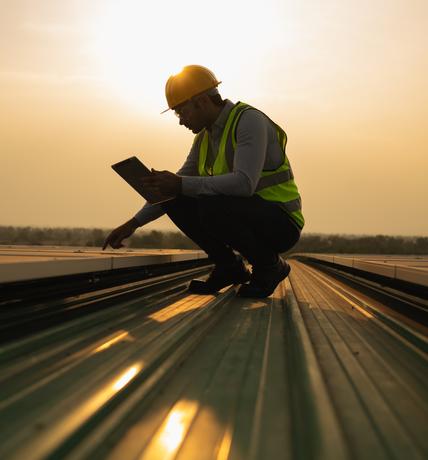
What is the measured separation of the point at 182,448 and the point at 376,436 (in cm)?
30

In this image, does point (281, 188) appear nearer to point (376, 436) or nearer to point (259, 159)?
point (259, 159)

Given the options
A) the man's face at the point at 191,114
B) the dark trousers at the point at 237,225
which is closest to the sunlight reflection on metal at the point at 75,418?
the dark trousers at the point at 237,225

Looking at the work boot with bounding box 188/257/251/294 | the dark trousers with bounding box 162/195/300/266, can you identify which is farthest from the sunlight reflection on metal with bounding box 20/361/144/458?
the work boot with bounding box 188/257/251/294

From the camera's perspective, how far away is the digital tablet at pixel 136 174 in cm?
206

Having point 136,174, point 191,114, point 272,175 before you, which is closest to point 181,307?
point 136,174

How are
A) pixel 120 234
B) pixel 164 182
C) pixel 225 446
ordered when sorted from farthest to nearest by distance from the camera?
1. pixel 120 234
2. pixel 164 182
3. pixel 225 446

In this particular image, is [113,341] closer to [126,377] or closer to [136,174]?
[126,377]

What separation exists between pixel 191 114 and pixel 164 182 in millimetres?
471

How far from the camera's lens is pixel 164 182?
6.62ft

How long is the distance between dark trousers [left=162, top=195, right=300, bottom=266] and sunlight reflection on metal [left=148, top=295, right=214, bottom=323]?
341mm

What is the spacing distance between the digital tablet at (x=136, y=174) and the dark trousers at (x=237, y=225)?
0.20 m

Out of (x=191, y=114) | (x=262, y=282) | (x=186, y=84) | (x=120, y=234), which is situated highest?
(x=186, y=84)

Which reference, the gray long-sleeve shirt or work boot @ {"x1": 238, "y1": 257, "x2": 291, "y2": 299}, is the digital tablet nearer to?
the gray long-sleeve shirt

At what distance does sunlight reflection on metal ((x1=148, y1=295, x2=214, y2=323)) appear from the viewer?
1.57 meters
